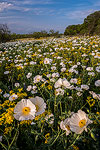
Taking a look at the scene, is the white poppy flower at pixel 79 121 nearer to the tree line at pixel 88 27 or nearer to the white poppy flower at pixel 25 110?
the white poppy flower at pixel 25 110

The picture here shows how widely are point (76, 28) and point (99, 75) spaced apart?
21.0 metres

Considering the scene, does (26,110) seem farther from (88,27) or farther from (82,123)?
(88,27)

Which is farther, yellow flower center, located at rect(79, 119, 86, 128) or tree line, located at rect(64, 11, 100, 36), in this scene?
tree line, located at rect(64, 11, 100, 36)

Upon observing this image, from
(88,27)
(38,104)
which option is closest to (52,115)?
(38,104)

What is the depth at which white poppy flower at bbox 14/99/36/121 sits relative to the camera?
2.73 feet

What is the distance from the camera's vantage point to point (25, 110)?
2.85 ft

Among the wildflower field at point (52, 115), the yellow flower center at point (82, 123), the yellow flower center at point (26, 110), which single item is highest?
the yellow flower center at point (26, 110)

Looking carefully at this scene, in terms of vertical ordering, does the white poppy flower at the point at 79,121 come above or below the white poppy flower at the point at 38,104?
below

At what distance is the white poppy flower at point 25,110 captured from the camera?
83 cm

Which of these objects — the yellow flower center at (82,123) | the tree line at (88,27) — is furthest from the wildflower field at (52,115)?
the tree line at (88,27)

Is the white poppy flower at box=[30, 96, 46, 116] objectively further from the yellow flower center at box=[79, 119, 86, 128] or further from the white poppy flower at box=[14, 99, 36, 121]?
the yellow flower center at box=[79, 119, 86, 128]

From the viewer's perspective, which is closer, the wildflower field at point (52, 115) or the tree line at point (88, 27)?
the wildflower field at point (52, 115)

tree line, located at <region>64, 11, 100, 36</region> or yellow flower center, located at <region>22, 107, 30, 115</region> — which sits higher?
tree line, located at <region>64, 11, 100, 36</region>

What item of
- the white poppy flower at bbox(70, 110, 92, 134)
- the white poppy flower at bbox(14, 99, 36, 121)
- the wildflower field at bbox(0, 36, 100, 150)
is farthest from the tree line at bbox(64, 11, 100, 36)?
the white poppy flower at bbox(14, 99, 36, 121)
